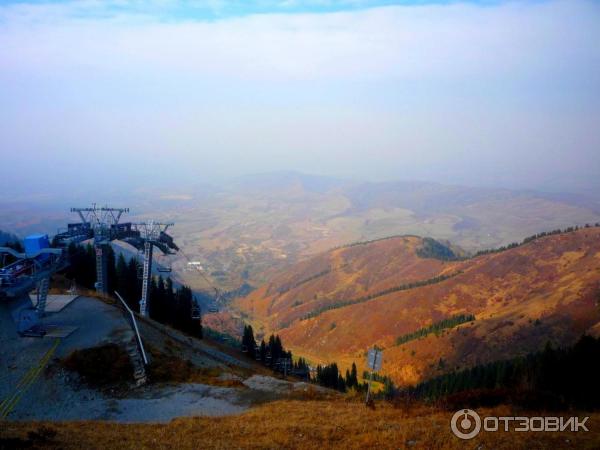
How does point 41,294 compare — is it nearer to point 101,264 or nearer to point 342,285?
point 101,264

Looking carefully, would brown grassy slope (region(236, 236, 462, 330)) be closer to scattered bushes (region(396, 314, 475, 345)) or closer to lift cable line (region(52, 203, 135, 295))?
scattered bushes (region(396, 314, 475, 345))

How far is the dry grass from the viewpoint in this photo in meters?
15.1

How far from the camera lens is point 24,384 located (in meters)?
25.4

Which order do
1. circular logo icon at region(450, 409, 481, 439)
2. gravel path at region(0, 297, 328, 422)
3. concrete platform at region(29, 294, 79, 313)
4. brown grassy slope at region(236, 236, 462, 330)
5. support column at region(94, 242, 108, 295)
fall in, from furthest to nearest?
brown grassy slope at region(236, 236, 462, 330)
support column at region(94, 242, 108, 295)
concrete platform at region(29, 294, 79, 313)
gravel path at region(0, 297, 328, 422)
circular logo icon at region(450, 409, 481, 439)

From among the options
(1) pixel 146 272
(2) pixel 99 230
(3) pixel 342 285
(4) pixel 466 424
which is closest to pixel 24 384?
(2) pixel 99 230

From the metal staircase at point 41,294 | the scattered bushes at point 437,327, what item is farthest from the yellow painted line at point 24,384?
the scattered bushes at point 437,327

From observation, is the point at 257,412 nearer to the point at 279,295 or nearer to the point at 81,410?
the point at 81,410

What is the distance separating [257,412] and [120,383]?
392 inches

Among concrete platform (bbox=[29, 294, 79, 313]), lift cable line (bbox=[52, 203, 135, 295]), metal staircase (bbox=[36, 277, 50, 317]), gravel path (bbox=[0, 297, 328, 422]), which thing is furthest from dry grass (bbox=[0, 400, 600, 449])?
lift cable line (bbox=[52, 203, 135, 295])

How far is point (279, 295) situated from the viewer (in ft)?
629

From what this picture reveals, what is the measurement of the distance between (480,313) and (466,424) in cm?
11098

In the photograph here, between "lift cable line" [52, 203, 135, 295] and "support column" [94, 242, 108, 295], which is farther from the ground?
"lift cable line" [52, 203, 135, 295]

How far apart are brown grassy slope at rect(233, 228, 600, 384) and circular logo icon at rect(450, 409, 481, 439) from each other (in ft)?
242

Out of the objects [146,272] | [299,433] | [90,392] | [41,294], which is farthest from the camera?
[146,272]
